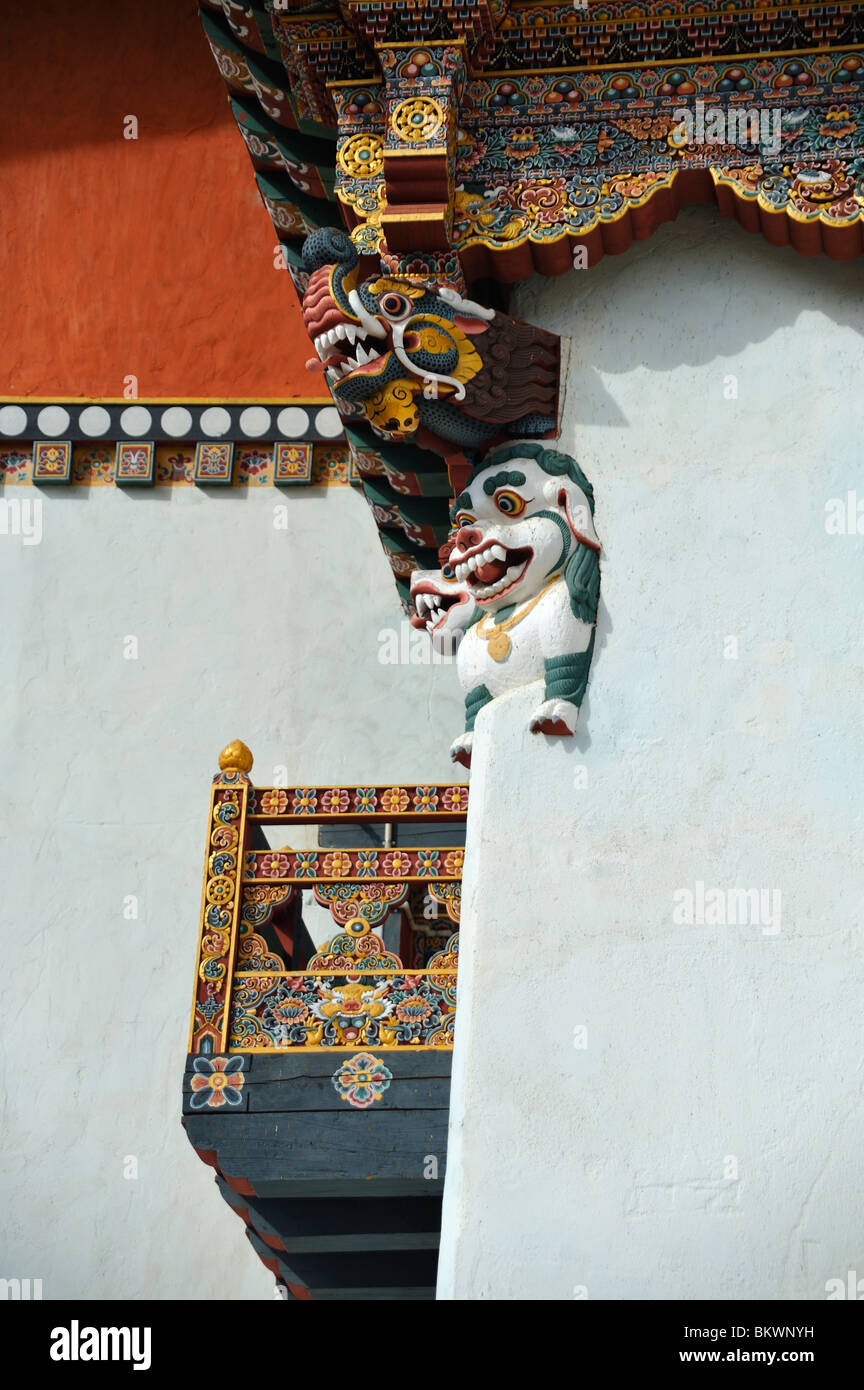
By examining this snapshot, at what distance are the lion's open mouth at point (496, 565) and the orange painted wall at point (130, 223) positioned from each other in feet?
11.7

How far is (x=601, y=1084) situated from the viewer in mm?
4605

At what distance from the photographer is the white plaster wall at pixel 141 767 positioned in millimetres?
7418

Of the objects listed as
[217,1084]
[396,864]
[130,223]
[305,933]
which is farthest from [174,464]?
[217,1084]

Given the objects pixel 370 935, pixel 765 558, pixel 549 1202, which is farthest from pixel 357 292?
pixel 549 1202

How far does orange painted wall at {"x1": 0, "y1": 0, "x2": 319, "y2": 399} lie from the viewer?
8719 millimetres

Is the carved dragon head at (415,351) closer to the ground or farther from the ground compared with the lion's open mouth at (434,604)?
farther from the ground

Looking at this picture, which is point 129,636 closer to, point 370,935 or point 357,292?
point 370,935

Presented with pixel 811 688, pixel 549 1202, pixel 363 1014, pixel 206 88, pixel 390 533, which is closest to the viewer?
pixel 549 1202

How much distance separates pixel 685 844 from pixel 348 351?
5.11 ft

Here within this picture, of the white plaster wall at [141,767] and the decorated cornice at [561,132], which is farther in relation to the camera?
the white plaster wall at [141,767]

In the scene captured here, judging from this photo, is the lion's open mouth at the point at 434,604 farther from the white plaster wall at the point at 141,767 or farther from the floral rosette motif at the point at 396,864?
the white plaster wall at the point at 141,767

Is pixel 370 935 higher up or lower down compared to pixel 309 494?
lower down

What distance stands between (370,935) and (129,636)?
9.50 feet

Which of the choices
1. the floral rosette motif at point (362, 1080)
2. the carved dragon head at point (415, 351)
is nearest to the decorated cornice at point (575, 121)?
the carved dragon head at point (415, 351)
